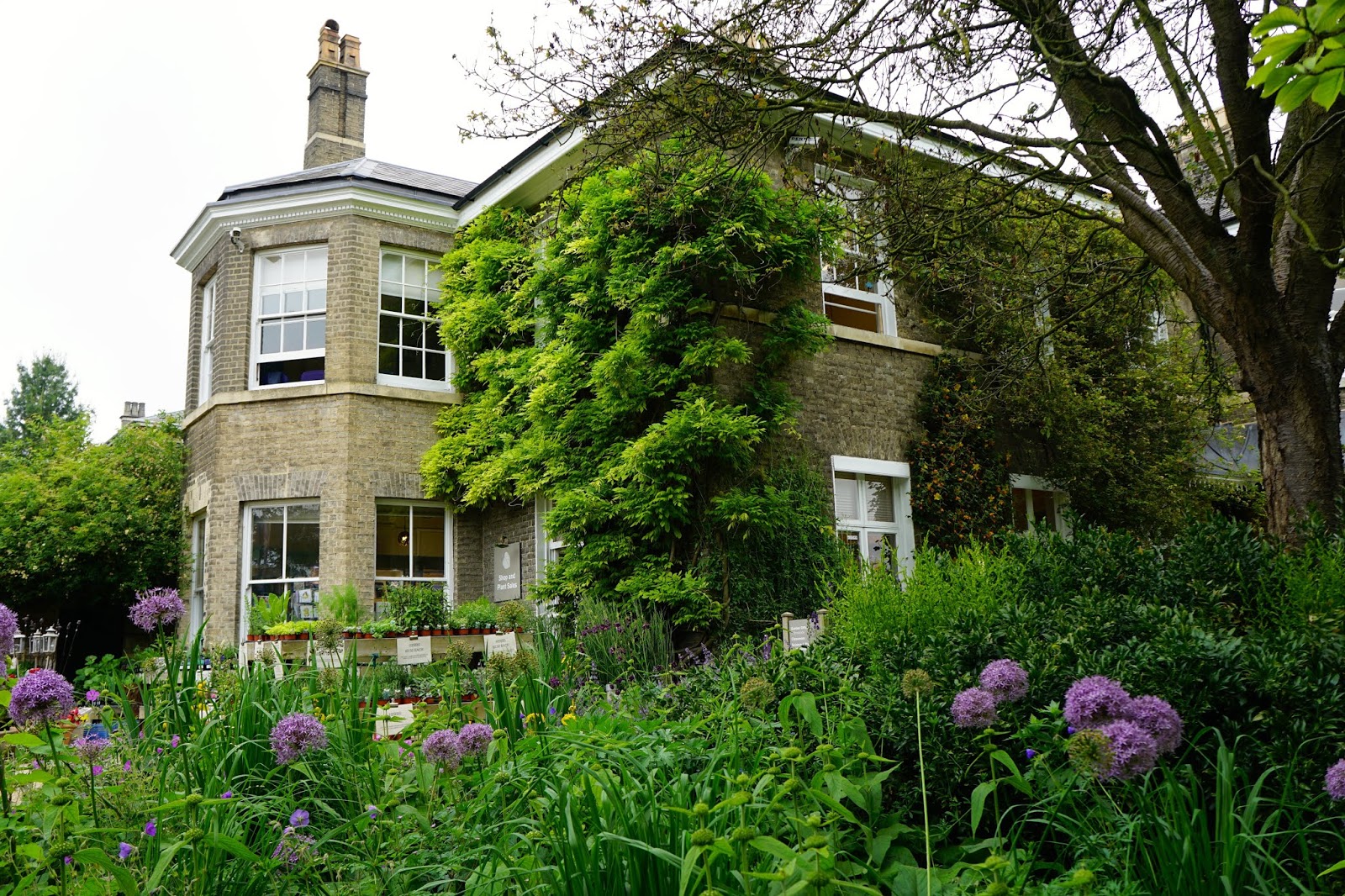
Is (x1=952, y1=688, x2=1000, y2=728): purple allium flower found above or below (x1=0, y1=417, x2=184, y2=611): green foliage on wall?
below

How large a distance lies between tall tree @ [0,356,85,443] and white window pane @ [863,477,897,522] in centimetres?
4201

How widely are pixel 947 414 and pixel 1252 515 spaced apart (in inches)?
217

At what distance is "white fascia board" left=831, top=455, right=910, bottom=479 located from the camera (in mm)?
10469

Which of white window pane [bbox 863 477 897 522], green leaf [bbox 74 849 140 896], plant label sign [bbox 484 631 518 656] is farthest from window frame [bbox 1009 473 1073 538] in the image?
green leaf [bbox 74 849 140 896]

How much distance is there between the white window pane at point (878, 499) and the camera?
427 inches

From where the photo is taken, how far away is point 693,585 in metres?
8.85

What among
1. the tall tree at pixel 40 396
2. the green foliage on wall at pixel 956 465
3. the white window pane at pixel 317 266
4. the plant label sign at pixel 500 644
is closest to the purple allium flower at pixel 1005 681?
the plant label sign at pixel 500 644

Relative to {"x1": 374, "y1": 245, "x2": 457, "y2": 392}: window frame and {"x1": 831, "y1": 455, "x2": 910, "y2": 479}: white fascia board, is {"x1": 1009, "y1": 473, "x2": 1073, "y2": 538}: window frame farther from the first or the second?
{"x1": 374, "y1": 245, "x2": 457, "y2": 392}: window frame

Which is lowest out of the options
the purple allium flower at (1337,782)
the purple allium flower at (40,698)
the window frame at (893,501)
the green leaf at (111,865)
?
the green leaf at (111,865)

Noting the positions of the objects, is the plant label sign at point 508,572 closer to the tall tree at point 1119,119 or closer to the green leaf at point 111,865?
the tall tree at point 1119,119

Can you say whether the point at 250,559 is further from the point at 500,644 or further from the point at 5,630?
the point at 5,630

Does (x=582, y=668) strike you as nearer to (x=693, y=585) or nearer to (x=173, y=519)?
(x=693, y=585)

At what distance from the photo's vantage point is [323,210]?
41.4 feet

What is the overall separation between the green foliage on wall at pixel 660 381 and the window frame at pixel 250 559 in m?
2.68
